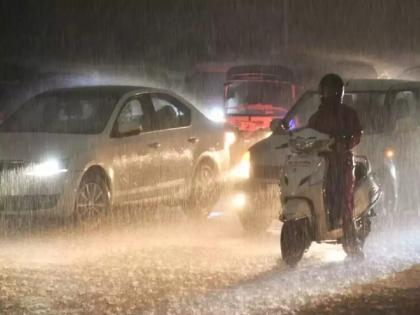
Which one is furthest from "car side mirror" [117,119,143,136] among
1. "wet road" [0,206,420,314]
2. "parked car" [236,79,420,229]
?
"parked car" [236,79,420,229]

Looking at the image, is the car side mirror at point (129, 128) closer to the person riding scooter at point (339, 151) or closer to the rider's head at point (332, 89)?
the person riding scooter at point (339, 151)

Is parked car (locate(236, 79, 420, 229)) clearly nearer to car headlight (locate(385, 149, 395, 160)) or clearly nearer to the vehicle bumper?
car headlight (locate(385, 149, 395, 160))

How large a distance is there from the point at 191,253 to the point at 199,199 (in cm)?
280

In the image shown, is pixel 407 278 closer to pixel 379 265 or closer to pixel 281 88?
pixel 379 265

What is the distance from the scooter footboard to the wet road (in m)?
0.48

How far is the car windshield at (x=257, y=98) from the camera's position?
1731 cm

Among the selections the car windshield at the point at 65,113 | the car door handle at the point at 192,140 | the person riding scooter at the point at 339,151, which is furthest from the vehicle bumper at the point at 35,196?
the person riding scooter at the point at 339,151

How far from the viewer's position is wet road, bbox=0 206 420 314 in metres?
5.75

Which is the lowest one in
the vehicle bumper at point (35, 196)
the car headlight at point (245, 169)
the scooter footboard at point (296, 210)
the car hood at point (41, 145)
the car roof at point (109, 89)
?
the scooter footboard at point (296, 210)

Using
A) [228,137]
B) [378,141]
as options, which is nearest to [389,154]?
[378,141]

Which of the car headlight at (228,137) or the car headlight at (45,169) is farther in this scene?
the car headlight at (228,137)

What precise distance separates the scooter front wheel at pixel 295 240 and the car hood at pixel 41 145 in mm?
2819

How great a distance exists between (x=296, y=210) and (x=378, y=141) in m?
2.00

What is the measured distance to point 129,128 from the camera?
9.36 m
